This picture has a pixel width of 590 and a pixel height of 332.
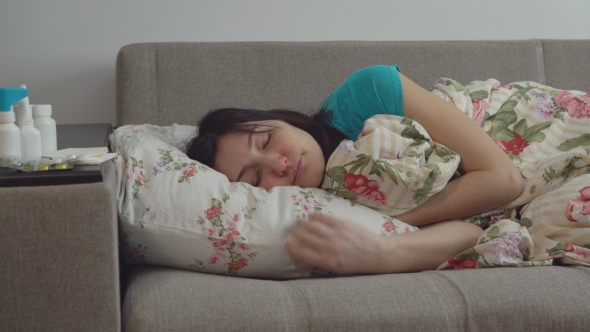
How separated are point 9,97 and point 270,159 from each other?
0.52 meters

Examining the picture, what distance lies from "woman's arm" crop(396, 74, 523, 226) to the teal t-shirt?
0.09 ft

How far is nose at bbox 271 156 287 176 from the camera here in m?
1.41

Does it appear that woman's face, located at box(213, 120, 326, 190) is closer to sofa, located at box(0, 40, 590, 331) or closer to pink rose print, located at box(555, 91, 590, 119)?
sofa, located at box(0, 40, 590, 331)

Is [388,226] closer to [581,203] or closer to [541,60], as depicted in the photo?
[581,203]

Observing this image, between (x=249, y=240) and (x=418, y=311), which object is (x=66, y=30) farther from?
(x=418, y=311)

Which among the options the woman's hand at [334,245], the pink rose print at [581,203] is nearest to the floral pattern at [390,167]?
the woman's hand at [334,245]

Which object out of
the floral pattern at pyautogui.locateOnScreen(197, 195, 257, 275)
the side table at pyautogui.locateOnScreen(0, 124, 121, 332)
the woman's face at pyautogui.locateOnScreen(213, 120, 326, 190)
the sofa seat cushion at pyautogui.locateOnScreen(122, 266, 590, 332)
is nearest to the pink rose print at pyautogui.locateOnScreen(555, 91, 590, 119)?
the sofa seat cushion at pyautogui.locateOnScreen(122, 266, 590, 332)

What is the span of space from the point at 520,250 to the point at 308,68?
0.81m

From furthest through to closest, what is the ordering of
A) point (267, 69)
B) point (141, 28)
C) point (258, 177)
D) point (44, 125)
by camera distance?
point (141, 28) → point (267, 69) → point (258, 177) → point (44, 125)

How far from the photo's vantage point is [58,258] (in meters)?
0.99

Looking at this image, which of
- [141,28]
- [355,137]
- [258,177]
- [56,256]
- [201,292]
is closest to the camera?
[56,256]

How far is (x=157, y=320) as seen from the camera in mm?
1037

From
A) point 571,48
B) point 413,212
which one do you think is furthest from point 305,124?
point 571,48

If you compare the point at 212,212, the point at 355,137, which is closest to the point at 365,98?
the point at 355,137
